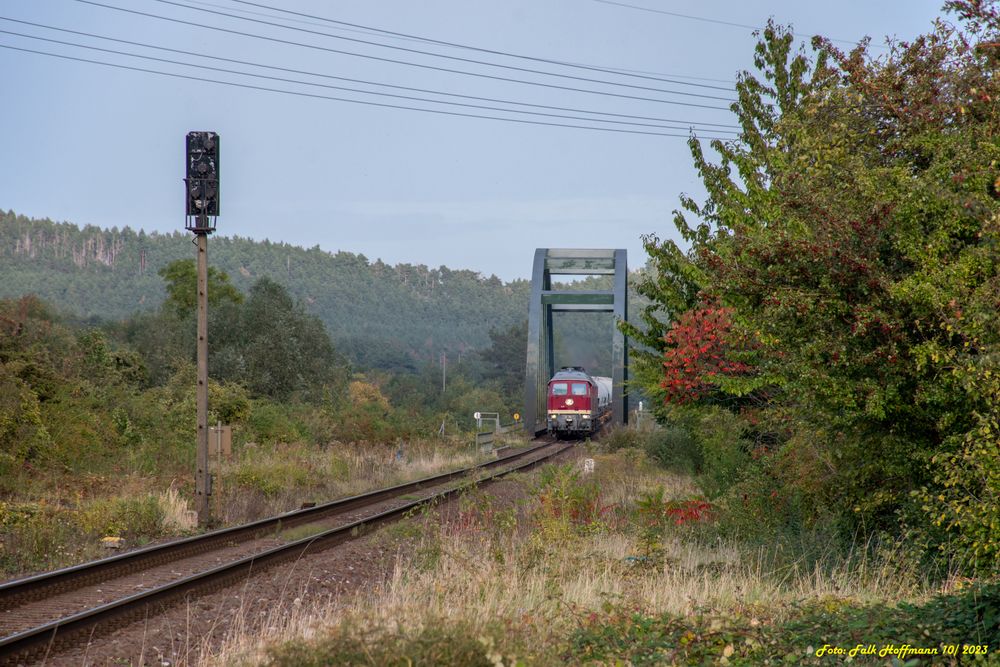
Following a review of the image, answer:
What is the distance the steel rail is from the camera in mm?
8797

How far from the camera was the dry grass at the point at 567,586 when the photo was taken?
20.8 feet

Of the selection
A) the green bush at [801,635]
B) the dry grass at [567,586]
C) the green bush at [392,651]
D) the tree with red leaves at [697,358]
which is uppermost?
the tree with red leaves at [697,358]

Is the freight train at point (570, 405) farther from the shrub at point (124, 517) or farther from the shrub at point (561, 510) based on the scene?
the shrub at point (124, 517)

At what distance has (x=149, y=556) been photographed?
36.3 feet

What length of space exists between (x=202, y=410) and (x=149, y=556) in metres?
4.14

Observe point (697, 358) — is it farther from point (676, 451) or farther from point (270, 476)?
point (270, 476)

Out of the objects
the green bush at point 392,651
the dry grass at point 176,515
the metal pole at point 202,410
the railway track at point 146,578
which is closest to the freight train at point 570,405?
the railway track at point 146,578

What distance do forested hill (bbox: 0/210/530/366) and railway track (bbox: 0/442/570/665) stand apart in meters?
98.6

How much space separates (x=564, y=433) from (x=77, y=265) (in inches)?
4640

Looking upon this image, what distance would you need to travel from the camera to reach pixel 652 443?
26.0 meters

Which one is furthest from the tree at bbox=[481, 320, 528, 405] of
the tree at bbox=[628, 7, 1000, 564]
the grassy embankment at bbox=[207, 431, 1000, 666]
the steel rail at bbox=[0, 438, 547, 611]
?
the tree at bbox=[628, 7, 1000, 564]

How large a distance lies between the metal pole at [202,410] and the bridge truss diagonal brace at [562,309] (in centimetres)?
1958

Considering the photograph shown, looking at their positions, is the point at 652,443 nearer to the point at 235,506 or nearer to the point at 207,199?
the point at 235,506

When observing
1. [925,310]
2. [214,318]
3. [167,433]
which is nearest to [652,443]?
[167,433]
